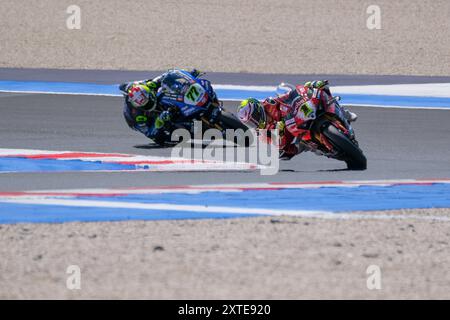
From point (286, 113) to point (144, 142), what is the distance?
2.60 m

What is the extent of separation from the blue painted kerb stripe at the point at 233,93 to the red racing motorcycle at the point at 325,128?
788 centimetres

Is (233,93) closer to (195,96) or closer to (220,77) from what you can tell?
(220,77)

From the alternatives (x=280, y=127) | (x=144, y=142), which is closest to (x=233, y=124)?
(x=144, y=142)

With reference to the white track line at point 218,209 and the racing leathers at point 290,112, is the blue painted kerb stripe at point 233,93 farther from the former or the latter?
the white track line at point 218,209

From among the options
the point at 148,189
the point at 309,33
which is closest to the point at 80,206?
the point at 148,189

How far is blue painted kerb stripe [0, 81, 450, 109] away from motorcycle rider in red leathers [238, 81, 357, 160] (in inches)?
295

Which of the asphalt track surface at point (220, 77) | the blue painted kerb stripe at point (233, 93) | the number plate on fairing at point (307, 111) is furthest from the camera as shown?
the asphalt track surface at point (220, 77)

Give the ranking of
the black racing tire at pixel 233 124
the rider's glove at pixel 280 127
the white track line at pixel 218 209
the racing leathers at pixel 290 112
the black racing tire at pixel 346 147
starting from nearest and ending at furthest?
the white track line at pixel 218 209, the black racing tire at pixel 346 147, the racing leathers at pixel 290 112, the rider's glove at pixel 280 127, the black racing tire at pixel 233 124

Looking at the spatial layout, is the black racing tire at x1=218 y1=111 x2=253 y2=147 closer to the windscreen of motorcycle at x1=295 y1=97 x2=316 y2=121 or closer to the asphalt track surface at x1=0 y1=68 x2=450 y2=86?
the windscreen of motorcycle at x1=295 y1=97 x2=316 y2=121

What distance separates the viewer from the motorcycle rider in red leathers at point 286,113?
1297cm

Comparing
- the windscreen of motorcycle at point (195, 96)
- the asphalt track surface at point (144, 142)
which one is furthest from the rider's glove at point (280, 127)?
the windscreen of motorcycle at point (195, 96)

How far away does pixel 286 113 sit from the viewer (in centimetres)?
1334

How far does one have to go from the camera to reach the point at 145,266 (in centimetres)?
785

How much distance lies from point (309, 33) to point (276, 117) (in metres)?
22.6
